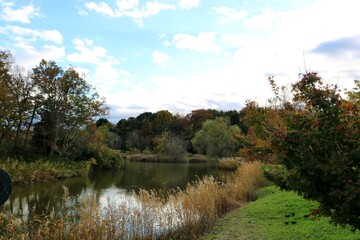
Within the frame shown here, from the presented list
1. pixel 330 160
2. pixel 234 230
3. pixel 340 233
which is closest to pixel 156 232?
pixel 234 230

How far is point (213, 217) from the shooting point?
828cm

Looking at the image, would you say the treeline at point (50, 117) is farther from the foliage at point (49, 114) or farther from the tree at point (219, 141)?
the tree at point (219, 141)

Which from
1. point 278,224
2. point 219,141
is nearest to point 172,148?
point 219,141

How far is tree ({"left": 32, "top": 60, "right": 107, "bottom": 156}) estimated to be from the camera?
85.8 feet

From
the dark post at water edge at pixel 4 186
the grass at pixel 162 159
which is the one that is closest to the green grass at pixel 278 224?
the dark post at water edge at pixel 4 186

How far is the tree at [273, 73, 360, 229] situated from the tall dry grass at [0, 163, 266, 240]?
387 cm

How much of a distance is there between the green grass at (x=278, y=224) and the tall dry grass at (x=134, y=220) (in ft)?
1.67

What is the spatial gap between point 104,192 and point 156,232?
1058 cm

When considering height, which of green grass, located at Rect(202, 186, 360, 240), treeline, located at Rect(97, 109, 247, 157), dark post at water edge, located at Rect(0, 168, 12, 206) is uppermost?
treeline, located at Rect(97, 109, 247, 157)

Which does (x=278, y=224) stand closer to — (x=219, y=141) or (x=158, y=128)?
(x=219, y=141)

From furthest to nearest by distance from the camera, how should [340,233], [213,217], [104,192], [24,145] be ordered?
[24,145] → [104,192] → [213,217] → [340,233]

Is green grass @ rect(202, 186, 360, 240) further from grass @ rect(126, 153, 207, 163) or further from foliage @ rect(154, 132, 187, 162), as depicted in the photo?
foliage @ rect(154, 132, 187, 162)

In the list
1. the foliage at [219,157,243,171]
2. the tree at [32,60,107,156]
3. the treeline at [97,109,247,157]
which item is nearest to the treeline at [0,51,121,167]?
the tree at [32,60,107,156]

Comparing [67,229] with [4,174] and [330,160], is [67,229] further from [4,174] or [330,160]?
[330,160]
